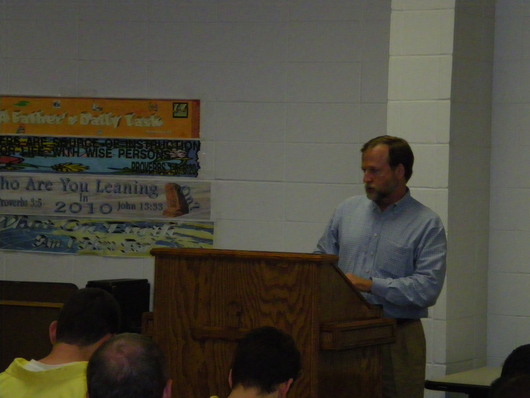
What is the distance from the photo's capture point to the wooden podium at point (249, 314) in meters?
2.99

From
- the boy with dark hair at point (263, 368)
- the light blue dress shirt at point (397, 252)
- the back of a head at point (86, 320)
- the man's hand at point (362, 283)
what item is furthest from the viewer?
the light blue dress shirt at point (397, 252)

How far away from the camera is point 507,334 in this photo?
16.7 feet

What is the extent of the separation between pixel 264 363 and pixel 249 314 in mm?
583

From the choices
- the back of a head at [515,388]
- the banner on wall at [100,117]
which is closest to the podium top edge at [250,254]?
the back of a head at [515,388]

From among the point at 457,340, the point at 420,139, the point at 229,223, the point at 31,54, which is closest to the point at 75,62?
the point at 31,54

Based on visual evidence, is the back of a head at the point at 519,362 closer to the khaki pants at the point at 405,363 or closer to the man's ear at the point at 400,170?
the khaki pants at the point at 405,363

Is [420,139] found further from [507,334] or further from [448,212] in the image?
[507,334]

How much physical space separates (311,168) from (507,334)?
1424 mm

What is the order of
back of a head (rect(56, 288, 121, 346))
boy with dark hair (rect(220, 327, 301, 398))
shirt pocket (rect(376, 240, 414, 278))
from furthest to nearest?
shirt pocket (rect(376, 240, 414, 278)) < back of a head (rect(56, 288, 121, 346)) < boy with dark hair (rect(220, 327, 301, 398))

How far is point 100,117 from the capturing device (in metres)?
5.83

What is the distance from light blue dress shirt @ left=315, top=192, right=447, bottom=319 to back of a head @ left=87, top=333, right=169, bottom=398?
165cm

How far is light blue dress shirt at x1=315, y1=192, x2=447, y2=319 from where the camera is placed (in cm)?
372

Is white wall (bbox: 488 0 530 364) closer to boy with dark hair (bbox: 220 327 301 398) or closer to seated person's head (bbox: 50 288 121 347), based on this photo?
seated person's head (bbox: 50 288 121 347)

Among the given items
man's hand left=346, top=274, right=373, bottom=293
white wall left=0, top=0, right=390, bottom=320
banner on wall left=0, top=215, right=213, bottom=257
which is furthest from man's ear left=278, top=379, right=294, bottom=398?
banner on wall left=0, top=215, right=213, bottom=257
